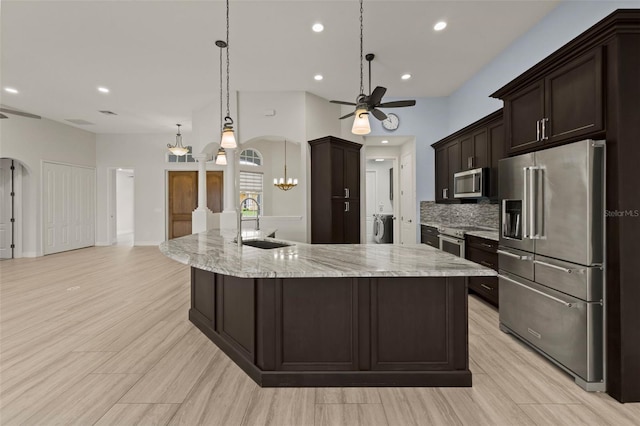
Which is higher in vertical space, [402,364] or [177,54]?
[177,54]

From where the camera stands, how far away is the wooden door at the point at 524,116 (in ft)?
8.72

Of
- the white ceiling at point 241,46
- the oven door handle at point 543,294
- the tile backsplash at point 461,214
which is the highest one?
the white ceiling at point 241,46

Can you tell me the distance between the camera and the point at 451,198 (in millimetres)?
5496

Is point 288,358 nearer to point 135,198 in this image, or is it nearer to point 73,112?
point 73,112

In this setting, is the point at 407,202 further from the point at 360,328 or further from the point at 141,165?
the point at 141,165

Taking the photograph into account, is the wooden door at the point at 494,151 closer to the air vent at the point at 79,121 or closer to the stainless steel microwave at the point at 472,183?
the stainless steel microwave at the point at 472,183

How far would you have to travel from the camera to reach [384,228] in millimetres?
9188

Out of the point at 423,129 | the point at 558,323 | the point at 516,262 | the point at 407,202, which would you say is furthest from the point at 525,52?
the point at 558,323

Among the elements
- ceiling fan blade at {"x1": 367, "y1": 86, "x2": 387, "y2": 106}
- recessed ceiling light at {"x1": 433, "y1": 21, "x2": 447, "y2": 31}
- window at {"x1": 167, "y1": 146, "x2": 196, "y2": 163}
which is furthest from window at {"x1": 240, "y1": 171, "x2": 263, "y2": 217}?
recessed ceiling light at {"x1": 433, "y1": 21, "x2": 447, "y2": 31}

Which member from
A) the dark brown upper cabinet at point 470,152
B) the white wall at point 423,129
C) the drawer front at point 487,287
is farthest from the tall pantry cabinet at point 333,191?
the drawer front at point 487,287

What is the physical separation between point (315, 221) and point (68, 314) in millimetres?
3756

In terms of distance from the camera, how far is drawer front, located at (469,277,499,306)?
371cm

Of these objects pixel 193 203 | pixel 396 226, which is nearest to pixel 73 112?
pixel 193 203

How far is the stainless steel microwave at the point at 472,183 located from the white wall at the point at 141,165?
717 cm
